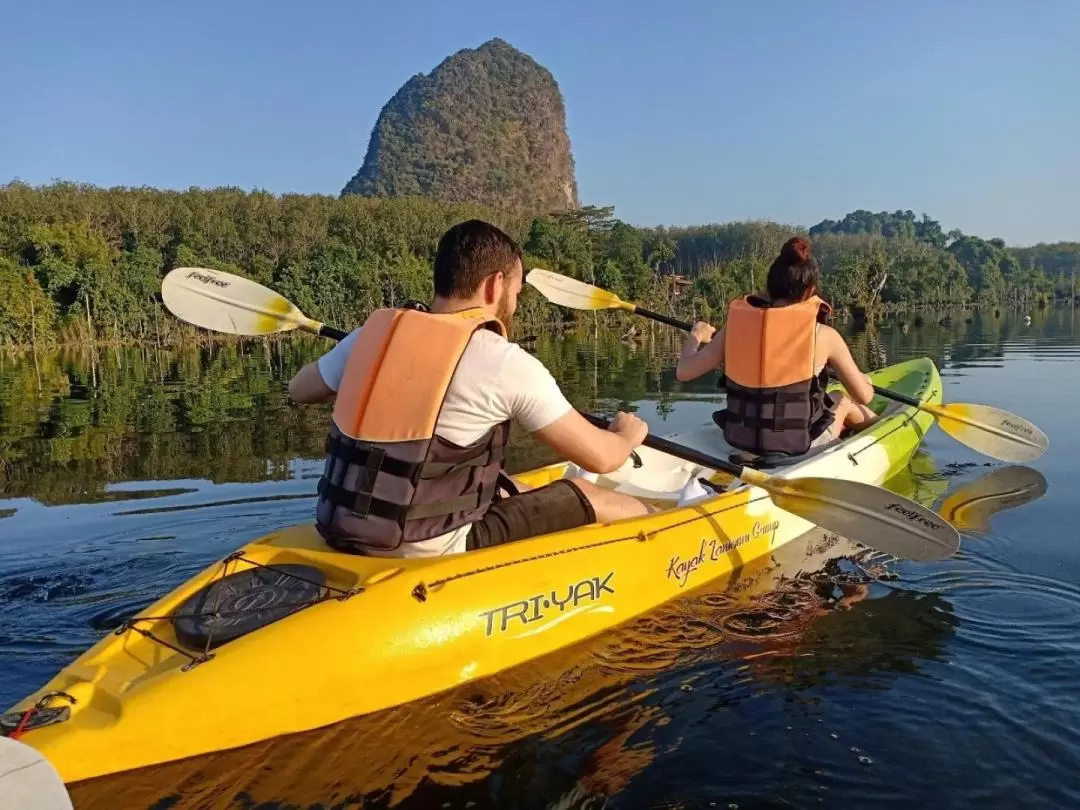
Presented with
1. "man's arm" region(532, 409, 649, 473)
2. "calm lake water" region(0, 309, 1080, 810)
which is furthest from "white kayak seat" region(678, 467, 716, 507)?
"man's arm" region(532, 409, 649, 473)

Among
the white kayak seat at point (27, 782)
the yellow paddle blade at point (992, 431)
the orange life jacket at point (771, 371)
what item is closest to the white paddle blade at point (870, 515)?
the orange life jacket at point (771, 371)

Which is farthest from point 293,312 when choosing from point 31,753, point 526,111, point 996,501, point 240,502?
point 526,111

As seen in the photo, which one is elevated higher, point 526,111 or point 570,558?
point 526,111

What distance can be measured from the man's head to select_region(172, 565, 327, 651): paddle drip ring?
115cm

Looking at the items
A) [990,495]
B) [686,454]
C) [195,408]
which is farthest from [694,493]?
→ [195,408]

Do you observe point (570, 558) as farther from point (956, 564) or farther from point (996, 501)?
point (996, 501)

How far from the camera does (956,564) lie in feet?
15.1

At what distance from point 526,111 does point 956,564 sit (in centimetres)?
17291

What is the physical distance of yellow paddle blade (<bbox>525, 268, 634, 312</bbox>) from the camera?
25.0ft

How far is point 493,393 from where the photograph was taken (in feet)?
9.93

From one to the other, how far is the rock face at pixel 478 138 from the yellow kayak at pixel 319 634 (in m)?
136

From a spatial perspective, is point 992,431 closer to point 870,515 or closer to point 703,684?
point 870,515

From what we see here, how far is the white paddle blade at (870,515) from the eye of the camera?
4219 mm

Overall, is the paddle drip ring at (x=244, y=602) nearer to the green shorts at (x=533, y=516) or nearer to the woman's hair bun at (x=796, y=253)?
the green shorts at (x=533, y=516)
